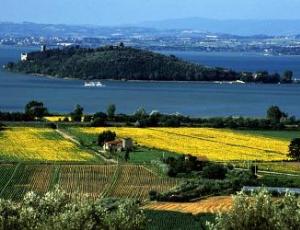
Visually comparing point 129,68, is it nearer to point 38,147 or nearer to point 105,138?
point 105,138

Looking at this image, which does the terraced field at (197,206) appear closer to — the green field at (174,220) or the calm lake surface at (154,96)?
the green field at (174,220)

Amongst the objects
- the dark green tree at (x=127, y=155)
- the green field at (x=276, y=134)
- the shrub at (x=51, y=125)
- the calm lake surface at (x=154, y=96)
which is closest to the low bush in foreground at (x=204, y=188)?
the dark green tree at (x=127, y=155)

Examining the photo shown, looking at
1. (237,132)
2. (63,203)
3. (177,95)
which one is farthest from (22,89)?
(63,203)

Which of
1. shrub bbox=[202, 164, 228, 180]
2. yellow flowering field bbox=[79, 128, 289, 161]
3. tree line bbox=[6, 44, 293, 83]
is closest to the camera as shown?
shrub bbox=[202, 164, 228, 180]

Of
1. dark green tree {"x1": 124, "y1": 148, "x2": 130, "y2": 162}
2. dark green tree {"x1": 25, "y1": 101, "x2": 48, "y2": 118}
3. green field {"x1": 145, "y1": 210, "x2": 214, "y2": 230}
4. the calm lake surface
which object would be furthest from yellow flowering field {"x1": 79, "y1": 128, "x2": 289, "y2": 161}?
the calm lake surface

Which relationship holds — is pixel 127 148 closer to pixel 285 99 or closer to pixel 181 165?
pixel 181 165

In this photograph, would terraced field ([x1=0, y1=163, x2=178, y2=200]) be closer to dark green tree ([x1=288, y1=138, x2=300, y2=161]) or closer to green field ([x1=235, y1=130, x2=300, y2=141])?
dark green tree ([x1=288, y1=138, x2=300, y2=161])
